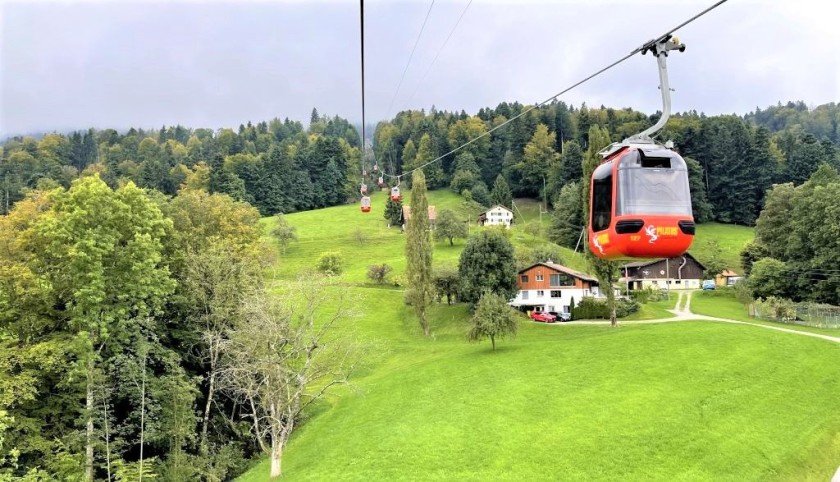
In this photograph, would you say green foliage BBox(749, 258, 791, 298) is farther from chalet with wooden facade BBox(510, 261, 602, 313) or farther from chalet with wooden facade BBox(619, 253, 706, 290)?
chalet with wooden facade BBox(510, 261, 602, 313)

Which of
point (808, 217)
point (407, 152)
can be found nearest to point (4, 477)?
point (808, 217)

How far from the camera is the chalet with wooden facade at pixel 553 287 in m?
61.6

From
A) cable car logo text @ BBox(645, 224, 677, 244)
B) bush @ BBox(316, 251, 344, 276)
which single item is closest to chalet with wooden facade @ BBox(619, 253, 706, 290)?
bush @ BBox(316, 251, 344, 276)

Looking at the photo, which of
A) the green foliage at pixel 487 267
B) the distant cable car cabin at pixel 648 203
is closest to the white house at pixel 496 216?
the green foliage at pixel 487 267

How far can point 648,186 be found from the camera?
1070 cm

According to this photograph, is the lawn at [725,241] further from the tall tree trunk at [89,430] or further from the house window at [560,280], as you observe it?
the tall tree trunk at [89,430]

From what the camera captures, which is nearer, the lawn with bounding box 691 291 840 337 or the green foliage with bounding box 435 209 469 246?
the lawn with bounding box 691 291 840 337

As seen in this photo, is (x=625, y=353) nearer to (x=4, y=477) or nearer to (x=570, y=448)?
(x=570, y=448)

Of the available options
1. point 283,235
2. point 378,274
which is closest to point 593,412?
point 378,274

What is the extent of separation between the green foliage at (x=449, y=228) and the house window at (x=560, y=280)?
28889 millimetres

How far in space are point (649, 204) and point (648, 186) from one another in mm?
378

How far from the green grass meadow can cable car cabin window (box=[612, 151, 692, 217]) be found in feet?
52.8

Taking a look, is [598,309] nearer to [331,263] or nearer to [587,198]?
[587,198]

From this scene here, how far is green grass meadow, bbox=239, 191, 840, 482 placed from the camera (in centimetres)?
2328
